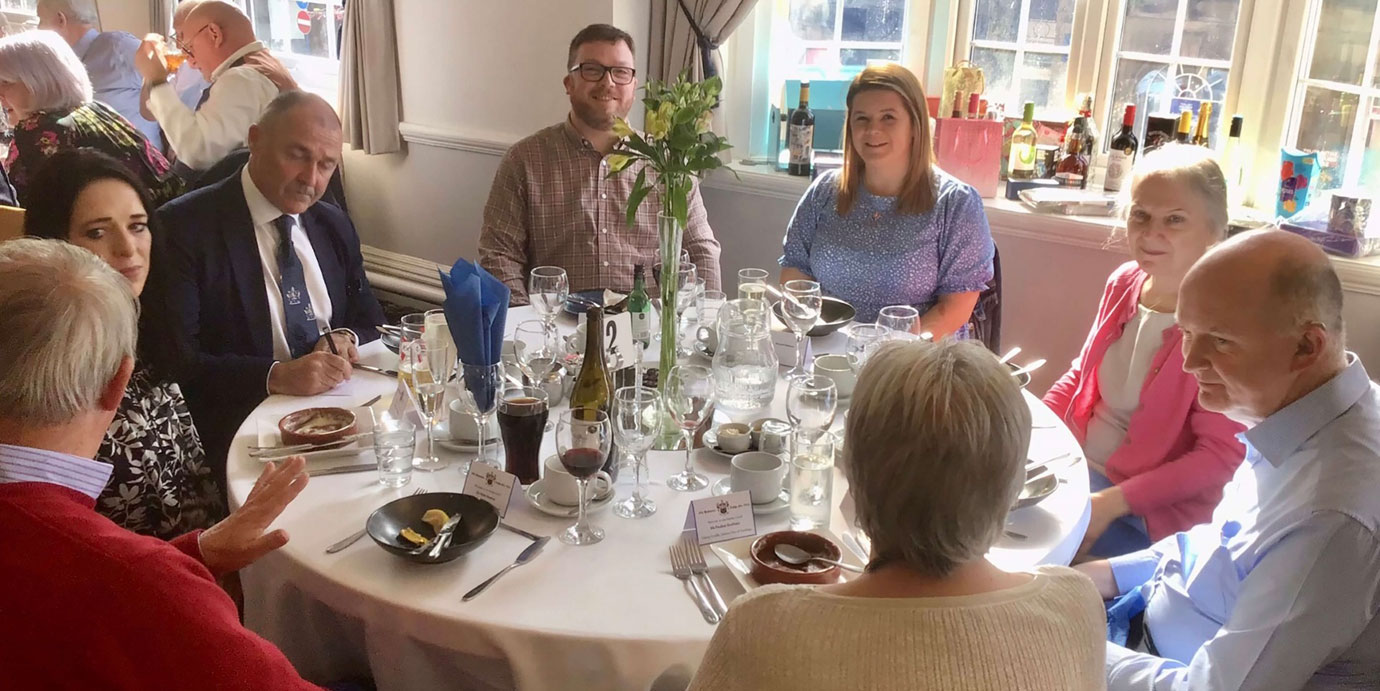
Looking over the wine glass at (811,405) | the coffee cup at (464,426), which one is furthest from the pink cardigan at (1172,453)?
the coffee cup at (464,426)

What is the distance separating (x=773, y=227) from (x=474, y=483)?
89.0 inches

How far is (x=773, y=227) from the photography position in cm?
357

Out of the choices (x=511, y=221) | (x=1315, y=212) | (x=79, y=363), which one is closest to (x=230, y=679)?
(x=79, y=363)

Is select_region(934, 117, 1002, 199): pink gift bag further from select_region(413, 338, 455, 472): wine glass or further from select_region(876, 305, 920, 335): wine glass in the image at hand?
select_region(413, 338, 455, 472): wine glass

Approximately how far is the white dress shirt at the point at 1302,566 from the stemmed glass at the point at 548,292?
1.26m

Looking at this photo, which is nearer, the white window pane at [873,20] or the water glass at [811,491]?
the water glass at [811,491]

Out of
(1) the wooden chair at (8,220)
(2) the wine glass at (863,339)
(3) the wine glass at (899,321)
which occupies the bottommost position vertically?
(2) the wine glass at (863,339)

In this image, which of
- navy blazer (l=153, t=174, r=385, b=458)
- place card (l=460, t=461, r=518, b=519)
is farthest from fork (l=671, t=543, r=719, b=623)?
navy blazer (l=153, t=174, r=385, b=458)

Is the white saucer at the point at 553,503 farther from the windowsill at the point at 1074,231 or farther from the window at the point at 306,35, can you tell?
the window at the point at 306,35

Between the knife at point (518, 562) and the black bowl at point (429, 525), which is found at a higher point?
the black bowl at point (429, 525)

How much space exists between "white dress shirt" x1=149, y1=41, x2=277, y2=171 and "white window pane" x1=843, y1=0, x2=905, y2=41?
2150mm

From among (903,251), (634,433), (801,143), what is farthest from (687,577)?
(801,143)

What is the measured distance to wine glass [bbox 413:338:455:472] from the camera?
5.35ft

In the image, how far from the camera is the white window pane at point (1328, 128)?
2816mm
